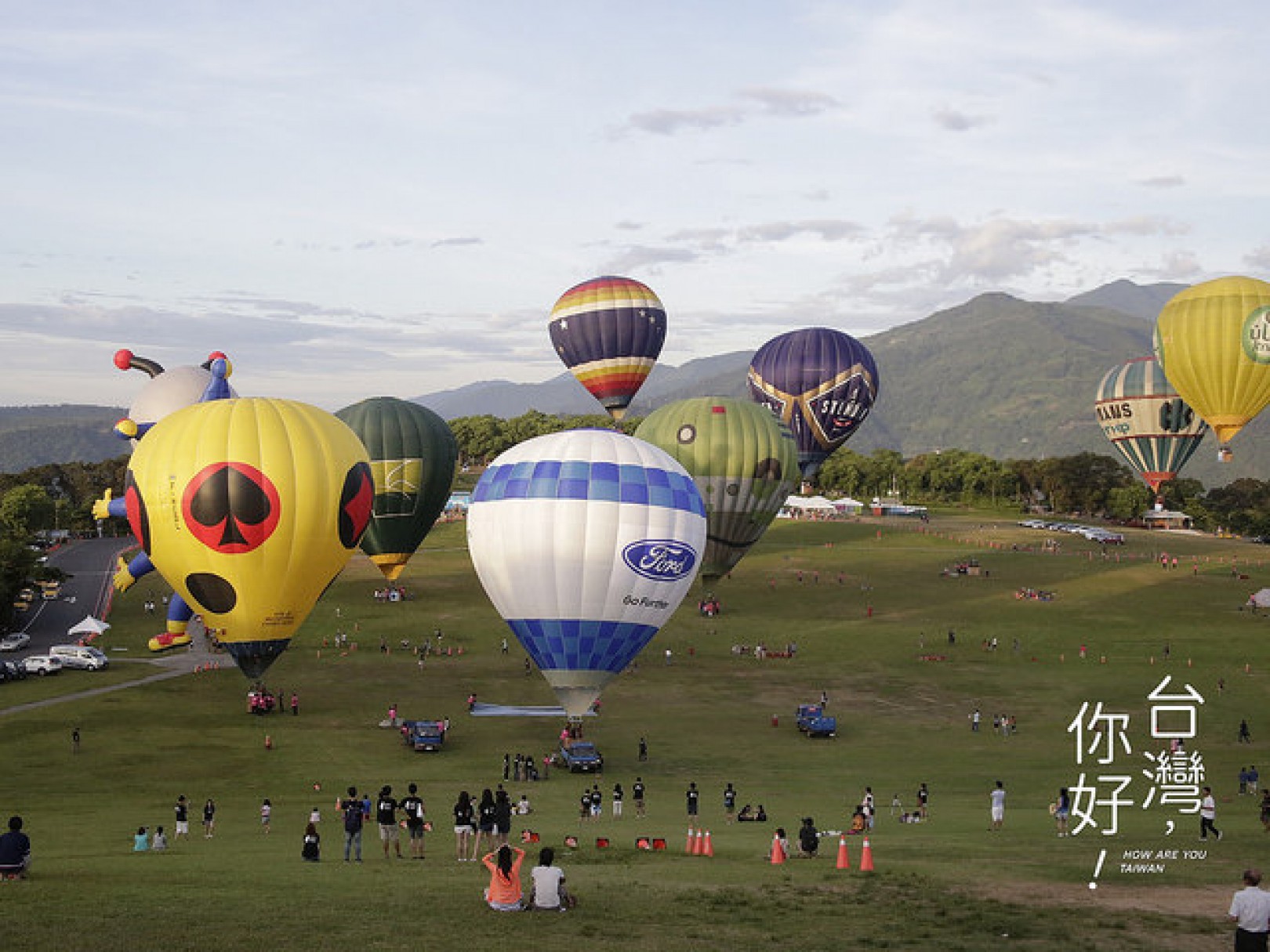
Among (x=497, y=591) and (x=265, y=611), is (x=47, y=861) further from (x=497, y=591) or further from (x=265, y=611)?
(x=497, y=591)

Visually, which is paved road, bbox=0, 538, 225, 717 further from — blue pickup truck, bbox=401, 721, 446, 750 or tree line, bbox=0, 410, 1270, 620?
tree line, bbox=0, 410, 1270, 620

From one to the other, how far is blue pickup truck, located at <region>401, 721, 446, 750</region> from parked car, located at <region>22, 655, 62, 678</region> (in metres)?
23.4

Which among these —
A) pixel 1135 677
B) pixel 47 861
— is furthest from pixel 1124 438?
pixel 47 861

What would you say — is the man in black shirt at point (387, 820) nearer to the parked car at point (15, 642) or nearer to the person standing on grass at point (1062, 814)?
the person standing on grass at point (1062, 814)

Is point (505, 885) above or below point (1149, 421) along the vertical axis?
below

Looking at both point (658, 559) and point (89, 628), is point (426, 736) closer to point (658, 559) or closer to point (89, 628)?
point (658, 559)

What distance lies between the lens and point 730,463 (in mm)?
68188

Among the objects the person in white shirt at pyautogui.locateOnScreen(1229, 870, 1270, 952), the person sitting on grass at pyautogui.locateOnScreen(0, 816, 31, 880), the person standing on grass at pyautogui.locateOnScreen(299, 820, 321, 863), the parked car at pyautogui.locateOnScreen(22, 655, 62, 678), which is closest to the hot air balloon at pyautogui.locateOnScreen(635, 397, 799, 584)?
the parked car at pyautogui.locateOnScreen(22, 655, 62, 678)

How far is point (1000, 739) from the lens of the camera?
5088 cm

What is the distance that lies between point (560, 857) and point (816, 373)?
78238 mm

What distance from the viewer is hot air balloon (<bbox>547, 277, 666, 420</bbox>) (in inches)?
3871

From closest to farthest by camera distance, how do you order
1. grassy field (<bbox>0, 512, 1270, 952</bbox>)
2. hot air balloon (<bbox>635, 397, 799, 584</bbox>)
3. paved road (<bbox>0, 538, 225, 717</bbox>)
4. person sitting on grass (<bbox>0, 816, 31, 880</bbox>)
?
grassy field (<bbox>0, 512, 1270, 952</bbox>)
person sitting on grass (<bbox>0, 816, 31, 880</bbox>)
paved road (<bbox>0, 538, 225, 717</bbox>)
hot air balloon (<bbox>635, 397, 799, 584</bbox>)

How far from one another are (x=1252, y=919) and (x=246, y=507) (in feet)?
99.8

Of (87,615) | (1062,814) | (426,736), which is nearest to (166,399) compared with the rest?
(426,736)
